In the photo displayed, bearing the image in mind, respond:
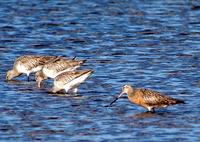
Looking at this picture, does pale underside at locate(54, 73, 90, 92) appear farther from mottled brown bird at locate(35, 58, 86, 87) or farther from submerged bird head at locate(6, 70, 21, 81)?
submerged bird head at locate(6, 70, 21, 81)

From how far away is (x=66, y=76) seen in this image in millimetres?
22375

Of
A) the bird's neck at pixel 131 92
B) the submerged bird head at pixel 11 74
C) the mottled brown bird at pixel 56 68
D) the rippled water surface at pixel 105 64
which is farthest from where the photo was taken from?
the submerged bird head at pixel 11 74

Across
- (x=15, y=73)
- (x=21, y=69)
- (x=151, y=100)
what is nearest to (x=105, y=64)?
(x=21, y=69)

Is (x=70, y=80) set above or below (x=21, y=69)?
above

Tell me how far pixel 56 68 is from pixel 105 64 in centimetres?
315

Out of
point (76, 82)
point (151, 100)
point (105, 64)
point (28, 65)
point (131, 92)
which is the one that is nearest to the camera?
point (151, 100)

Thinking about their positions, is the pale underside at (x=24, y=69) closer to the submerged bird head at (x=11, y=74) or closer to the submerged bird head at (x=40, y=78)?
the submerged bird head at (x=11, y=74)

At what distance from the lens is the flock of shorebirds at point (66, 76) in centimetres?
1997

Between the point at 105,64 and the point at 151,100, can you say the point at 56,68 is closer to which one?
the point at 105,64

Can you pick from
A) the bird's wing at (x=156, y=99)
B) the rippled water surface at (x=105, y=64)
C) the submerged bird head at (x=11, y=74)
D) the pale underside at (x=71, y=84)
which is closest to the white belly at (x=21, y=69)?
the submerged bird head at (x=11, y=74)

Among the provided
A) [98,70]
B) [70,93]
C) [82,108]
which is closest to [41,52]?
[98,70]

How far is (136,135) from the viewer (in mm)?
17828

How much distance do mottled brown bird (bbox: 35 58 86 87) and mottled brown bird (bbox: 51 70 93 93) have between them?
919 mm

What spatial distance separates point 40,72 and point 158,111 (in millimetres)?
4497
